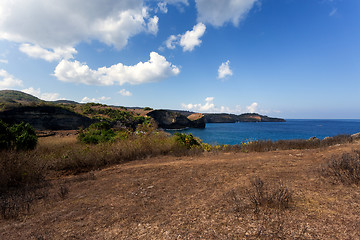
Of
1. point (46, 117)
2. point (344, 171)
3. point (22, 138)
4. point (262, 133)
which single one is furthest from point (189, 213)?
point (262, 133)

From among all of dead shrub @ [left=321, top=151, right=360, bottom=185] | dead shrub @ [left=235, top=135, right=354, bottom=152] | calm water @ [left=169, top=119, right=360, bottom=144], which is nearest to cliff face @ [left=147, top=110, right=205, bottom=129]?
calm water @ [left=169, top=119, right=360, bottom=144]

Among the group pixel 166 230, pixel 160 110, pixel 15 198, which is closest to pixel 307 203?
pixel 166 230

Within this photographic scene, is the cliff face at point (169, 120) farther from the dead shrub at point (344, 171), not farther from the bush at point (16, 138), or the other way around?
the dead shrub at point (344, 171)

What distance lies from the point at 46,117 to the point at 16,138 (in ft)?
129

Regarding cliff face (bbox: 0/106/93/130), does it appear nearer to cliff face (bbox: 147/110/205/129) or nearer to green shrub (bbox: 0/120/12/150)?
cliff face (bbox: 147/110/205/129)

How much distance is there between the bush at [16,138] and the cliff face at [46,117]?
1423 inches

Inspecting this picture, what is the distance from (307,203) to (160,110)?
8011cm

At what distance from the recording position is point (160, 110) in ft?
269

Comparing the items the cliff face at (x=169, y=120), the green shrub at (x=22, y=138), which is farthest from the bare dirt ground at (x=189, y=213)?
the cliff face at (x=169, y=120)

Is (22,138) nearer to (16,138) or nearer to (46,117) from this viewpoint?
(16,138)

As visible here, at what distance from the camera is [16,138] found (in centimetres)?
799

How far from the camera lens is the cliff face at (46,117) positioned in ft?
113

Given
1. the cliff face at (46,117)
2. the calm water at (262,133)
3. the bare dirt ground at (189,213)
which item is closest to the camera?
the bare dirt ground at (189,213)

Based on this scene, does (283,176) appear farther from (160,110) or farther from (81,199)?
(160,110)
